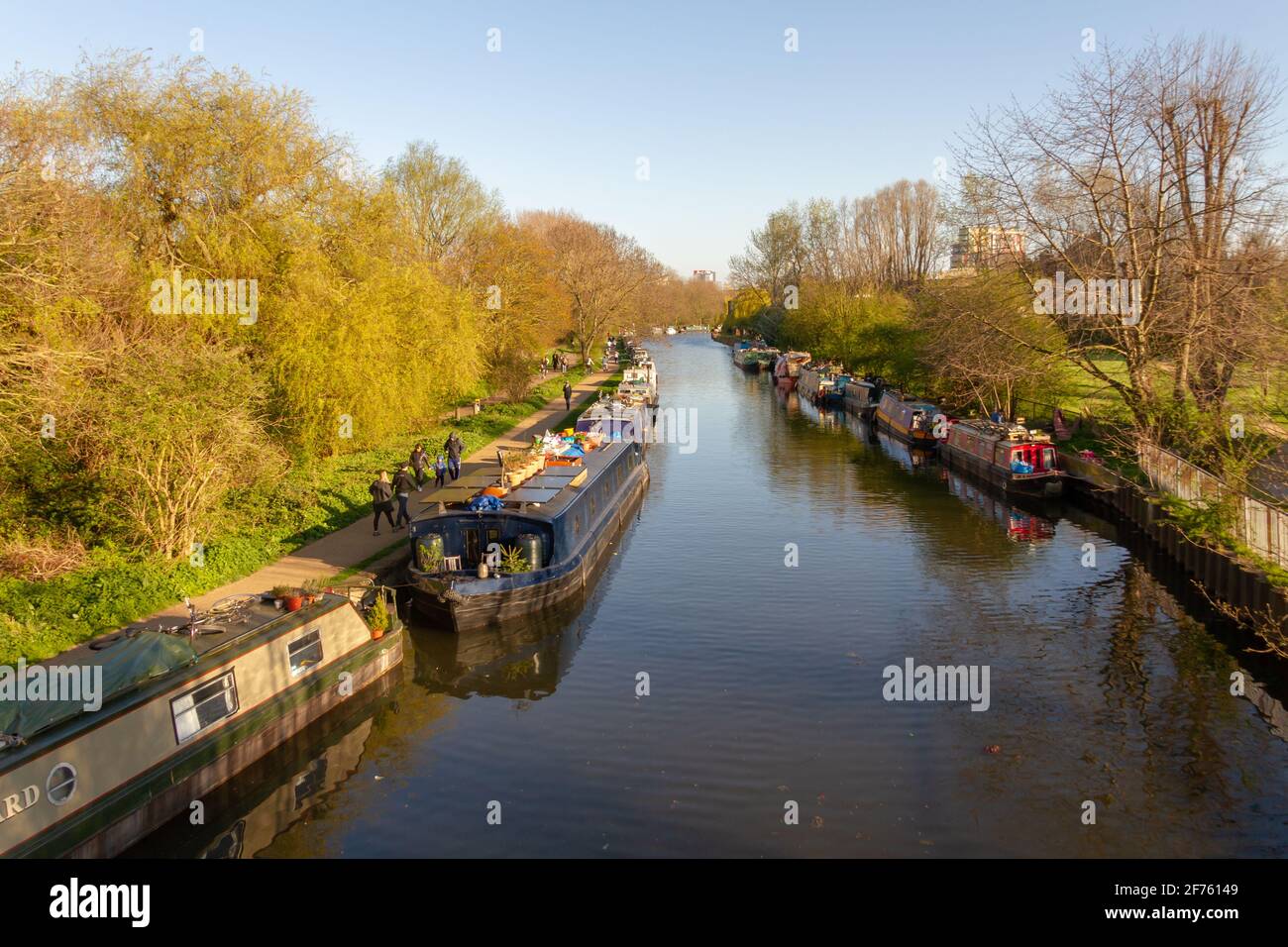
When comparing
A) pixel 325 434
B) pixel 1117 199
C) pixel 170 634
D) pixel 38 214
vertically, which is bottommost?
pixel 170 634

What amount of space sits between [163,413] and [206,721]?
796 cm

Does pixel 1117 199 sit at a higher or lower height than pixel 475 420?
higher

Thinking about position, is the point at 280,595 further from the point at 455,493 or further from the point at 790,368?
the point at 790,368

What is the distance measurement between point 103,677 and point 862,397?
4688cm

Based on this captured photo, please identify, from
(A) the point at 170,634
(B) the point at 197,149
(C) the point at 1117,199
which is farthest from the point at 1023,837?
(B) the point at 197,149

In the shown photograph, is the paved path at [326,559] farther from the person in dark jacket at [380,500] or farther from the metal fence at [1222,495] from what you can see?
the metal fence at [1222,495]

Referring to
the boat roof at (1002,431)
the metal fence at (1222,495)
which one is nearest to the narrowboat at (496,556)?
the metal fence at (1222,495)

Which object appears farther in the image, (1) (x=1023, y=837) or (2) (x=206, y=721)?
(2) (x=206, y=721)

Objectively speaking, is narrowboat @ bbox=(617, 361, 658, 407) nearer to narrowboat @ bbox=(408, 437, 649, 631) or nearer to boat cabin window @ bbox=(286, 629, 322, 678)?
narrowboat @ bbox=(408, 437, 649, 631)

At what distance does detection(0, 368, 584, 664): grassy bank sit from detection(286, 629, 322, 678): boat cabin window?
371 centimetres

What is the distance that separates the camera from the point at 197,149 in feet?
79.2
